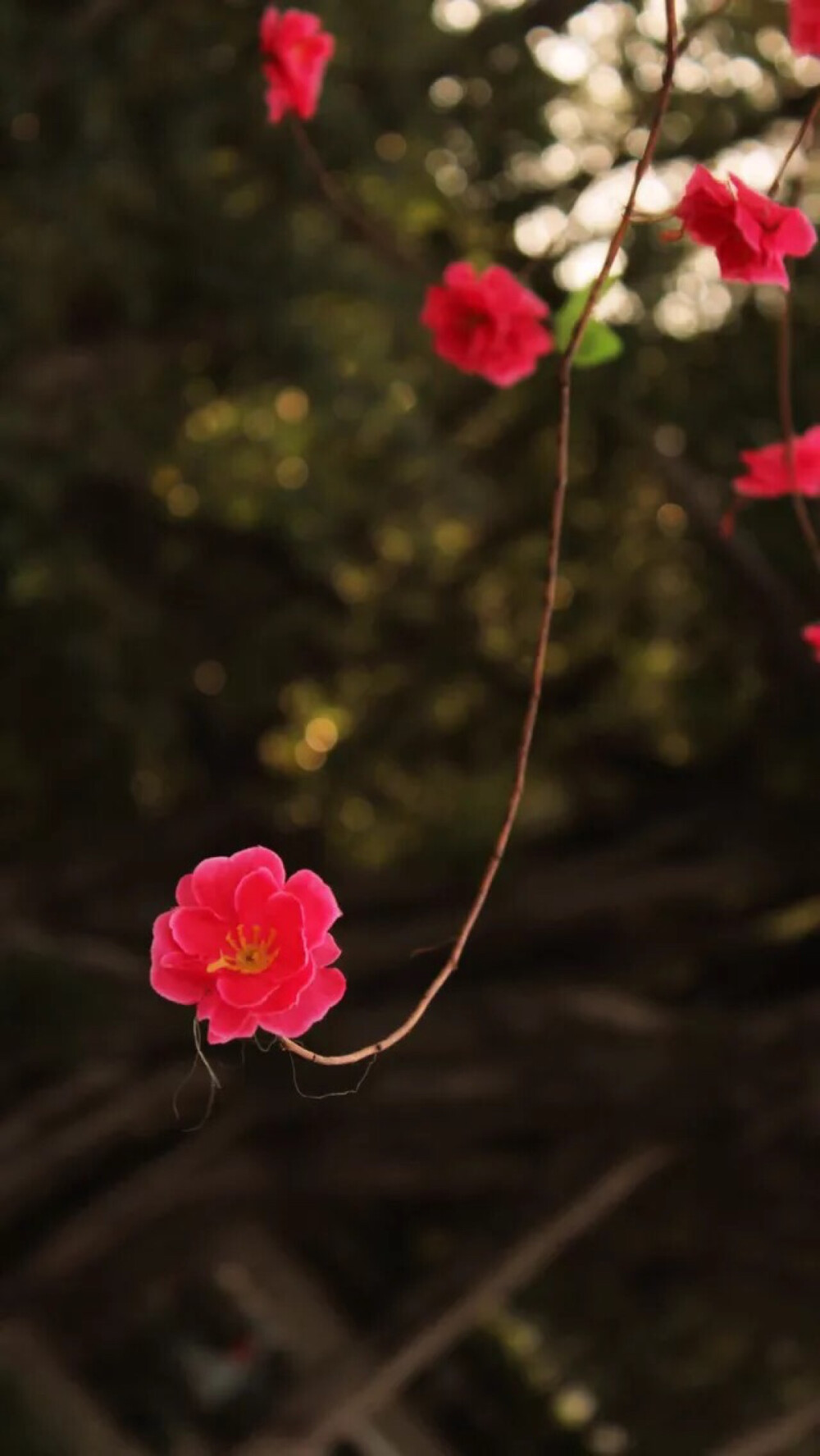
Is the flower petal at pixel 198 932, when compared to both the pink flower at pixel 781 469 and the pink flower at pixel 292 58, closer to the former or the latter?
the pink flower at pixel 781 469

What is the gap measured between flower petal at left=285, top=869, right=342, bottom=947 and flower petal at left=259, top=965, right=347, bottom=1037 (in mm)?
21

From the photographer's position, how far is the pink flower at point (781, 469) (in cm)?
128

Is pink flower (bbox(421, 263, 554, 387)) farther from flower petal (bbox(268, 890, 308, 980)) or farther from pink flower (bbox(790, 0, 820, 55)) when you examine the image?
flower petal (bbox(268, 890, 308, 980))

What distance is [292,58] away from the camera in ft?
4.47

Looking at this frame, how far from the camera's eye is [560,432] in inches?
33.4

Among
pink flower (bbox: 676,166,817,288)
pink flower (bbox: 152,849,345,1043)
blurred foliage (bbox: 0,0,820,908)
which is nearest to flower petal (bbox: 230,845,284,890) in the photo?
pink flower (bbox: 152,849,345,1043)

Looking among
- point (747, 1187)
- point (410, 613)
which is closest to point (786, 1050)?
point (747, 1187)

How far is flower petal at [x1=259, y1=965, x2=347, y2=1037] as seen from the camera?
0.72 metres

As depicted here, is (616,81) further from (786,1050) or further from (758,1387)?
(758,1387)

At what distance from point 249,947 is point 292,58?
952 mm

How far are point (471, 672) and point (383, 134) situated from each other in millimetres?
1238

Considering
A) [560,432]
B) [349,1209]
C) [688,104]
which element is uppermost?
[560,432]

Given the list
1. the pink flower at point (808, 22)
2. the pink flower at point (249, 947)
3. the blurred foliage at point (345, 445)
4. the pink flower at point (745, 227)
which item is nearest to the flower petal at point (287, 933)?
the pink flower at point (249, 947)

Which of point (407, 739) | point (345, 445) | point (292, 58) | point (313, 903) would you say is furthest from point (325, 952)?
point (407, 739)
